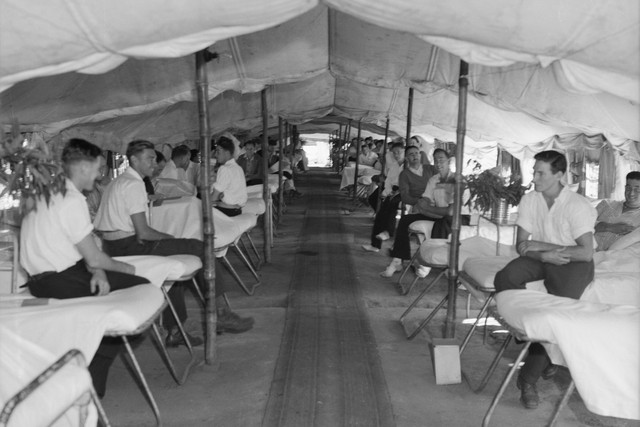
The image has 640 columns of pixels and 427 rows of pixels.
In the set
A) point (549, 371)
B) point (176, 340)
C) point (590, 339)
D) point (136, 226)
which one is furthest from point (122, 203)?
point (590, 339)

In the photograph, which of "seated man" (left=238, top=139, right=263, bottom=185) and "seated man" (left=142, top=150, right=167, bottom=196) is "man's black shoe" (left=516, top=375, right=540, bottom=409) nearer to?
"seated man" (left=142, top=150, right=167, bottom=196)

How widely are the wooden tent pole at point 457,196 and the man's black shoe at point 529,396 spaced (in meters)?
0.96

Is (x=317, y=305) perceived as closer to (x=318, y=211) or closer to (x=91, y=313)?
(x=91, y=313)

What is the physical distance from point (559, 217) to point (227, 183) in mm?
4245

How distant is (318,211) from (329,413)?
11471 millimetres

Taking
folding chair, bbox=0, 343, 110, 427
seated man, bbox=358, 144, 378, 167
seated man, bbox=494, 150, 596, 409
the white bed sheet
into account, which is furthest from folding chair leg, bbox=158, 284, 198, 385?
seated man, bbox=358, 144, 378, 167

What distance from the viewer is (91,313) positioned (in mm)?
3258

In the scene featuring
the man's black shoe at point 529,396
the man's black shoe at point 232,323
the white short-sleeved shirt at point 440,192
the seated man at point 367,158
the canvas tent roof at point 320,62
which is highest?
the canvas tent roof at point 320,62

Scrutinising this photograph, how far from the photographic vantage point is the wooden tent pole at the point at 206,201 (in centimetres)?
480

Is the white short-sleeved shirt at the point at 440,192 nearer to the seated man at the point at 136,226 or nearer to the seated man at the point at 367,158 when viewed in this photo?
the seated man at the point at 136,226

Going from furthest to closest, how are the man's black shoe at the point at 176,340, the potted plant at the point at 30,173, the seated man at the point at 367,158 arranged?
the seated man at the point at 367,158 < the man's black shoe at the point at 176,340 < the potted plant at the point at 30,173

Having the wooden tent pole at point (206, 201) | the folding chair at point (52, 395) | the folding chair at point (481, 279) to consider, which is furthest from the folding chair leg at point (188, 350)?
the folding chair at point (481, 279)

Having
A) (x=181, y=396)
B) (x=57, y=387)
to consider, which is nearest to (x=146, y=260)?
(x=181, y=396)

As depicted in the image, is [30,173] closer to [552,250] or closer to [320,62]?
[552,250]
